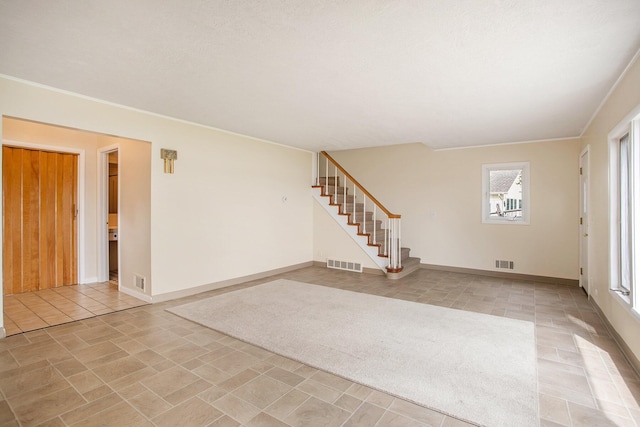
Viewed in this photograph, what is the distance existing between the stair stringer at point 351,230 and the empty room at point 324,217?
0.09 metres

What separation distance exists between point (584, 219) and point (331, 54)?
504 centimetres

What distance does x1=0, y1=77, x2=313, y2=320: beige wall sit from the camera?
12.0 ft

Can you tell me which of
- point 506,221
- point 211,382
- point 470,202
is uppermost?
point 470,202

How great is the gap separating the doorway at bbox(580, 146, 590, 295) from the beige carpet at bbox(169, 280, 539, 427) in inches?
88.8

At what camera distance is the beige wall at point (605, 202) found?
2754 millimetres

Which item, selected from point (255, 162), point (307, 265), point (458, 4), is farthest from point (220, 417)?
point (307, 265)

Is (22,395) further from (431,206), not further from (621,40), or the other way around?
(431,206)

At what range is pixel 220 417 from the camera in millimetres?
2053

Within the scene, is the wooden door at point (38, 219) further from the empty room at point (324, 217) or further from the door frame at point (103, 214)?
the door frame at point (103, 214)

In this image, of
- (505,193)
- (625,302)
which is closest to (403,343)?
(625,302)

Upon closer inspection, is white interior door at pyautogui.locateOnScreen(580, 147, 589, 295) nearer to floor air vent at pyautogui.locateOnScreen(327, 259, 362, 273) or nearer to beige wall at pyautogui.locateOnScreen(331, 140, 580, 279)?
beige wall at pyautogui.locateOnScreen(331, 140, 580, 279)

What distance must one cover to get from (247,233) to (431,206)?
3.90 metres

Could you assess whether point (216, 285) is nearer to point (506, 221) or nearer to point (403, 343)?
point (403, 343)

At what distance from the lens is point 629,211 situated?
→ 9.49 ft
